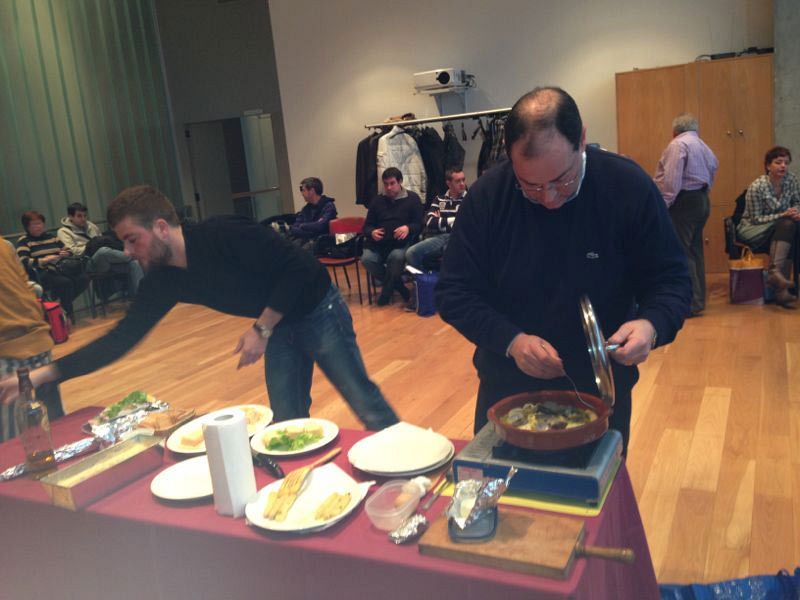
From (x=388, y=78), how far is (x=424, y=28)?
30.0 inches

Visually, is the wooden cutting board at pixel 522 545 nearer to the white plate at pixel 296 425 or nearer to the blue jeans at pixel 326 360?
the white plate at pixel 296 425

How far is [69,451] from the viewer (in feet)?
6.91

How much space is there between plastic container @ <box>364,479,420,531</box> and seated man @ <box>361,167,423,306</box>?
5.49 metres

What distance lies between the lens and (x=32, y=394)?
6.77ft

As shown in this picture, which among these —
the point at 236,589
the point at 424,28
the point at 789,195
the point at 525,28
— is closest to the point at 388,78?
the point at 424,28

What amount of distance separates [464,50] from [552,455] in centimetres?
775

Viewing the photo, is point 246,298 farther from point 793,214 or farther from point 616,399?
point 793,214

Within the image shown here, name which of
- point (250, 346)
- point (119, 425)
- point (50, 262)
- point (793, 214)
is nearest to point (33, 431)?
point (119, 425)

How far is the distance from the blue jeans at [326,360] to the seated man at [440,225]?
13.8 ft

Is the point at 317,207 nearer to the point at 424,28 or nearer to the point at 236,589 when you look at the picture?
the point at 424,28

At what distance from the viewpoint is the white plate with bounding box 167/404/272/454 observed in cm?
206

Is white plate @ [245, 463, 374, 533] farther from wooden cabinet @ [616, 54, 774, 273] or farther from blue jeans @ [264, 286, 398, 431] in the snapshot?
wooden cabinet @ [616, 54, 774, 273]

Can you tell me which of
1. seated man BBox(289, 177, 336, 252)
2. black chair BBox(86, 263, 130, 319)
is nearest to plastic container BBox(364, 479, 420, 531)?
seated man BBox(289, 177, 336, 252)

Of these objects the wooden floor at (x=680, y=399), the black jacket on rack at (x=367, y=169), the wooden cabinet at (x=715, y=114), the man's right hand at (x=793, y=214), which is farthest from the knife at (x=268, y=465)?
the black jacket on rack at (x=367, y=169)
